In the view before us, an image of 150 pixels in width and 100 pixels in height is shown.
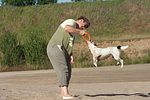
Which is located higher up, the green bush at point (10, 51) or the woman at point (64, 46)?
the woman at point (64, 46)

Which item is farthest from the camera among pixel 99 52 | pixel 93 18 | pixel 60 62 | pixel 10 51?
pixel 93 18

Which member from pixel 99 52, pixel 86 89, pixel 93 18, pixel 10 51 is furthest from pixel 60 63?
pixel 93 18

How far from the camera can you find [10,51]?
29391 millimetres

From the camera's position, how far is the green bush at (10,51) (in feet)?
94.9

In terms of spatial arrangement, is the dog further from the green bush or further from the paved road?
the green bush

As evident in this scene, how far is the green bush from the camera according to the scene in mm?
28938

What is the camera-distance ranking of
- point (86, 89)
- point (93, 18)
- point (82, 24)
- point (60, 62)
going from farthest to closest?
point (93, 18) → point (86, 89) → point (60, 62) → point (82, 24)

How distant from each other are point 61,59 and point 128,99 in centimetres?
221

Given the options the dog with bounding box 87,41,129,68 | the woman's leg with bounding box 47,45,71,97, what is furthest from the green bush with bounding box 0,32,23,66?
the dog with bounding box 87,41,129,68

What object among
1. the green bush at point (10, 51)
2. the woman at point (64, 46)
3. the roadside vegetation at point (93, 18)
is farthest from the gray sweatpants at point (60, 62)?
the roadside vegetation at point (93, 18)

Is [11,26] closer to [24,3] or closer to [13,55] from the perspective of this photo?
[24,3]

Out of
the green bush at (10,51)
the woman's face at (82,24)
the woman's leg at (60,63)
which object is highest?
the woman's face at (82,24)

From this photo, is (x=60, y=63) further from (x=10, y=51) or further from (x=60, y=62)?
(x=10, y=51)

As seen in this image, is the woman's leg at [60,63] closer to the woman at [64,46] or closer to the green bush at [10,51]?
the woman at [64,46]
